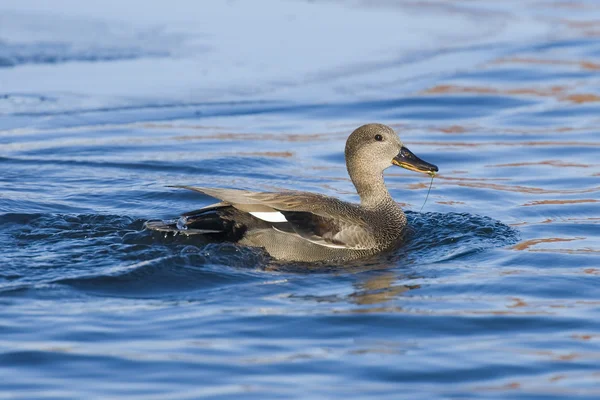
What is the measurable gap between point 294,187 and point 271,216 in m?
2.61

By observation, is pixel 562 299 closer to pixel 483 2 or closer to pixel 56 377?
pixel 56 377

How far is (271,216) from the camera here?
801 centimetres

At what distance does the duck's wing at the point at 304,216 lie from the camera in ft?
26.2

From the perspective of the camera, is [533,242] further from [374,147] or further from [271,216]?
[271,216]

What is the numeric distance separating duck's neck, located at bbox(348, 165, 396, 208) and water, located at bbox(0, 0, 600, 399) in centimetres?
47

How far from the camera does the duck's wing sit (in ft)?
26.2

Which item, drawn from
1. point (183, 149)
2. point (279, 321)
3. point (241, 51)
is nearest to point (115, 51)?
point (241, 51)

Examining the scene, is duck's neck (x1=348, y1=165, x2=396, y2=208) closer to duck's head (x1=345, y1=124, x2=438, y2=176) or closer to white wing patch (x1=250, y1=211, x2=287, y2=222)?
duck's head (x1=345, y1=124, x2=438, y2=176)

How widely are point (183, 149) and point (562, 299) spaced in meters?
5.67

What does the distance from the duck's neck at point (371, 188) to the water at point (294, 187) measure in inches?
18.6

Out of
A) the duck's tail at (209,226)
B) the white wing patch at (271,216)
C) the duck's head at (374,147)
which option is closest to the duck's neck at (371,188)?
the duck's head at (374,147)

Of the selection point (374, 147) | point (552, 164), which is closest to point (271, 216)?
point (374, 147)

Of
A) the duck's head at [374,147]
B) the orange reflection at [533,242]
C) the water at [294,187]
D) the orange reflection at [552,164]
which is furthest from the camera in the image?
the orange reflection at [552,164]

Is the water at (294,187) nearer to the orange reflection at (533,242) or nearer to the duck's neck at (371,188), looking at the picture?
the orange reflection at (533,242)
